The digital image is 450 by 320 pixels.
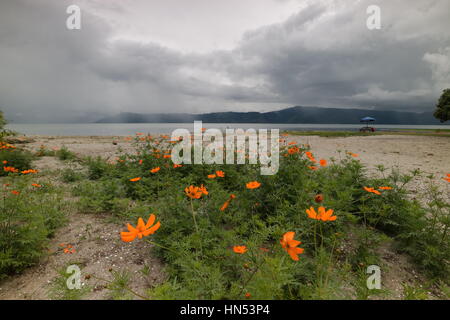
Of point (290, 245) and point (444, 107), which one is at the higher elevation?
point (444, 107)

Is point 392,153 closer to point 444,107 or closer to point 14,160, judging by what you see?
point 14,160

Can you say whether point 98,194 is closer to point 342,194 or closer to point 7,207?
point 7,207

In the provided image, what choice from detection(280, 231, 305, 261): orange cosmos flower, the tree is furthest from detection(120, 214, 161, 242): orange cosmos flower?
the tree

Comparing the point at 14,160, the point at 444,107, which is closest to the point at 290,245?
the point at 14,160

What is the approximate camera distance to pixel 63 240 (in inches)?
95.0

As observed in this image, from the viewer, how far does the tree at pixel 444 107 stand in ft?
63.5

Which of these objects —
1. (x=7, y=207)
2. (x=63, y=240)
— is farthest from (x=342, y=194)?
(x=7, y=207)

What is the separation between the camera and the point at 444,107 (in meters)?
19.6

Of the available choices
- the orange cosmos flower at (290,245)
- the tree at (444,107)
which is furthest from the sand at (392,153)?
the tree at (444,107)

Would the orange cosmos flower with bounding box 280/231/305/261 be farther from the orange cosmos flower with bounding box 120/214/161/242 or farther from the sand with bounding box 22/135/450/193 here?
the sand with bounding box 22/135/450/193

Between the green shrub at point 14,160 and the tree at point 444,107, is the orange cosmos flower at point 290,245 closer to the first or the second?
the green shrub at point 14,160

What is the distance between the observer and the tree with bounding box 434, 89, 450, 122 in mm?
19344

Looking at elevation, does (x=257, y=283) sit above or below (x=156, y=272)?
above
